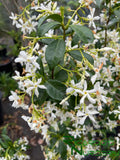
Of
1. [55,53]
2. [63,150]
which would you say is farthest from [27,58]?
[63,150]

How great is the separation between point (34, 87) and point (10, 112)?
1.84m

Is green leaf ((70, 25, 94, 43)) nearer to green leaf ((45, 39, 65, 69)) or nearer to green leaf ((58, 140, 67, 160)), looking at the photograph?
green leaf ((45, 39, 65, 69))

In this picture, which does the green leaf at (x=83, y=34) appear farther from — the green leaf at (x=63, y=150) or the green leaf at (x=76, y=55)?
the green leaf at (x=63, y=150)

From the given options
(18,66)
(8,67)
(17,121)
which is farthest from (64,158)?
(8,67)

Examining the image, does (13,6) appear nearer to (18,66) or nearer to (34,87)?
(34,87)

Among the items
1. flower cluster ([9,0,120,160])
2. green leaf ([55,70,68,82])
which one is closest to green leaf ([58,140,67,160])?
flower cluster ([9,0,120,160])

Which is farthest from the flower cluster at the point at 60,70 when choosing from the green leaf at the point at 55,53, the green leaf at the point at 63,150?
the green leaf at the point at 63,150

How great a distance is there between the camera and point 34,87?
1.95ft

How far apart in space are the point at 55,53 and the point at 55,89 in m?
0.15

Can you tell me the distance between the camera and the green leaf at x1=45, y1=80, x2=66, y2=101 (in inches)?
25.8

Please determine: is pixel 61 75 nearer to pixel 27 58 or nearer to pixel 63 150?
pixel 27 58

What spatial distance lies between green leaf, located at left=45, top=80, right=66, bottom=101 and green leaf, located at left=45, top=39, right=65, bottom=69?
10 centimetres

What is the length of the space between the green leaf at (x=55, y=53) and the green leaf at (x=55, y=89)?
100 millimetres

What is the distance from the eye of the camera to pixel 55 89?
26.2 inches
